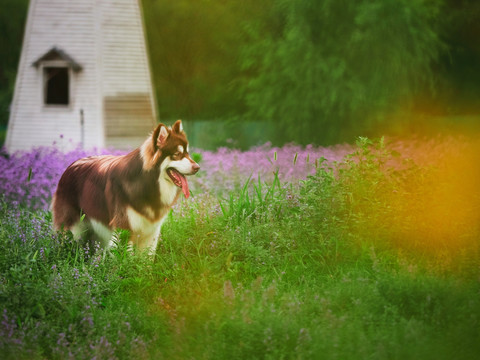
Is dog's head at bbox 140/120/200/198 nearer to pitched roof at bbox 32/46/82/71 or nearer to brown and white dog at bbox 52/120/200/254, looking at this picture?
brown and white dog at bbox 52/120/200/254

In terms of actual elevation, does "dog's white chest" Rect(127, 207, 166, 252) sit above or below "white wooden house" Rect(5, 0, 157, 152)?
below

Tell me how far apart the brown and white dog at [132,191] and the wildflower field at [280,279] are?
0.20m

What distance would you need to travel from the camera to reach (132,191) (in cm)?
507

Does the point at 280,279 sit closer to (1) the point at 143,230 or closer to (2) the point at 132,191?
(1) the point at 143,230

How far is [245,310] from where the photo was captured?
12.3 ft

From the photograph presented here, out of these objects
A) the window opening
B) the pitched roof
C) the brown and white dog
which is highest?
the pitched roof

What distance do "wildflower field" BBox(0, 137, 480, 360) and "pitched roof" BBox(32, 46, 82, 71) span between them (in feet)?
24.4

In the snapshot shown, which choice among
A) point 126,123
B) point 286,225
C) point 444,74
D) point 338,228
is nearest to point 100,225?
point 286,225

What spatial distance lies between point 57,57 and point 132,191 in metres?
9.22

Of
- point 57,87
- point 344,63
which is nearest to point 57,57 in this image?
point 57,87

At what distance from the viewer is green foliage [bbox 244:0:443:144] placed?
1149 centimetres

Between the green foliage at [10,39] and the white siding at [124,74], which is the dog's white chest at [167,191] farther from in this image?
the green foliage at [10,39]

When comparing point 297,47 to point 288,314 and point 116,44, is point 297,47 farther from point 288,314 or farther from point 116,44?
point 288,314

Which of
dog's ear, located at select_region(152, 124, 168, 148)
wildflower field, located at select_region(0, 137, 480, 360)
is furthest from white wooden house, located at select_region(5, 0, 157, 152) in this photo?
dog's ear, located at select_region(152, 124, 168, 148)
